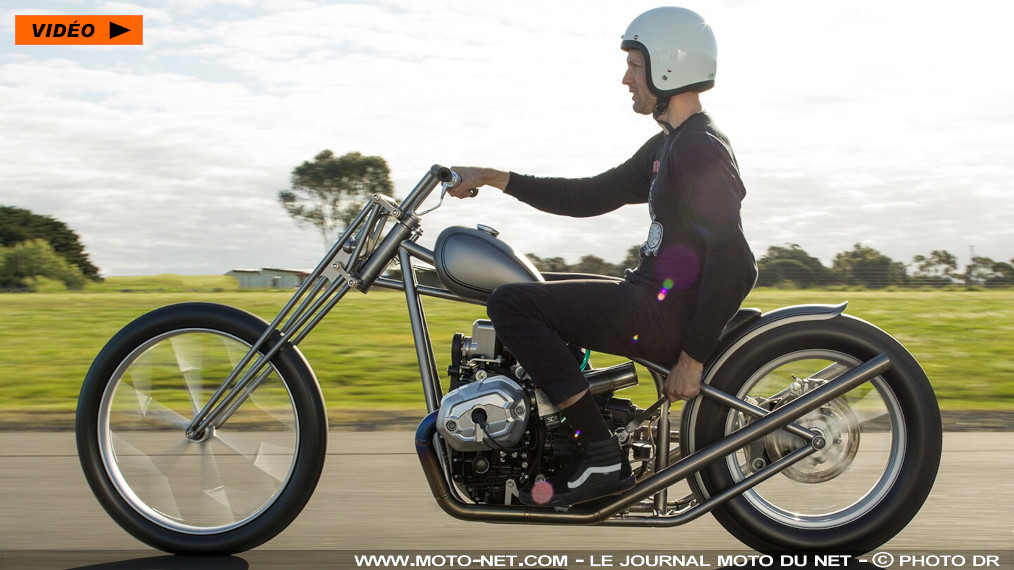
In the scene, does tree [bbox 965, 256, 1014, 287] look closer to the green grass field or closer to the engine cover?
the green grass field

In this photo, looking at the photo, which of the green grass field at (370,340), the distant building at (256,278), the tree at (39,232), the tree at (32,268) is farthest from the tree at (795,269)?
the tree at (39,232)

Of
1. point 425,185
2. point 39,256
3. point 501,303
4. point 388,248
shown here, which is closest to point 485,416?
point 501,303

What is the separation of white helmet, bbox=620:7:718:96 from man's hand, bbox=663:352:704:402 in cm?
93

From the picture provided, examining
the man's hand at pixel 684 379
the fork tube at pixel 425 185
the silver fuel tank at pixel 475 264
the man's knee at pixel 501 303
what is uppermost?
the fork tube at pixel 425 185

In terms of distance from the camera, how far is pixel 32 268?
18.5m

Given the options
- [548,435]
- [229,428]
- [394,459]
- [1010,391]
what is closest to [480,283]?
[548,435]

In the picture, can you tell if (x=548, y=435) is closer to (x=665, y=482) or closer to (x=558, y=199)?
(x=665, y=482)

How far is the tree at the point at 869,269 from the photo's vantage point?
1381 centimetres

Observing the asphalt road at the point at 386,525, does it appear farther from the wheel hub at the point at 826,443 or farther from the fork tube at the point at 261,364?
the fork tube at the point at 261,364

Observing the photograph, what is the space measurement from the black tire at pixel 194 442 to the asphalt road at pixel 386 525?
15 centimetres

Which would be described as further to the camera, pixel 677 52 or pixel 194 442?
pixel 194 442

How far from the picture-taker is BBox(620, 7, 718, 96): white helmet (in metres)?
3.29

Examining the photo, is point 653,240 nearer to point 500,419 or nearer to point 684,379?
point 684,379

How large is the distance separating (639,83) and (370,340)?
6387 millimetres
